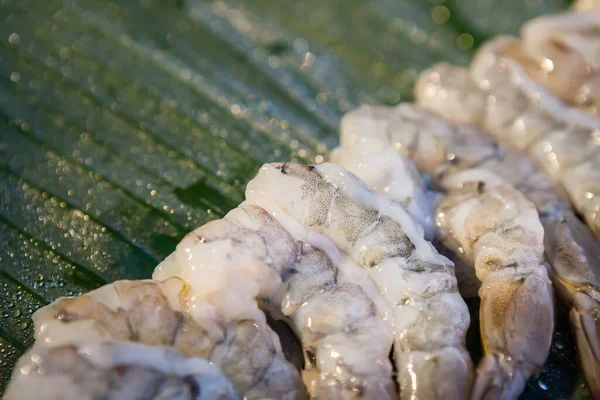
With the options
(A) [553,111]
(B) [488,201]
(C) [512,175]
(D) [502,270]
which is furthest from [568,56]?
(D) [502,270]

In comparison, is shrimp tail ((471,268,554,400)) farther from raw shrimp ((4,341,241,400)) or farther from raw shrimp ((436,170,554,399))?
raw shrimp ((4,341,241,400))

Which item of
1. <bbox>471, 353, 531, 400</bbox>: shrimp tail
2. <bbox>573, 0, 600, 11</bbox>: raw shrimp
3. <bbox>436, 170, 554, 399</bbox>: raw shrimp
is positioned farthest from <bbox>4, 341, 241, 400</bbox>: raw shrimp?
<bbox>573, 0, 600, 11</bbox>: raw shrimp

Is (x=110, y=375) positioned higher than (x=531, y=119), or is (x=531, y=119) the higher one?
(x=531, y=119)

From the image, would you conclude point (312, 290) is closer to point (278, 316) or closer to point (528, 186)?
point (278, 316)

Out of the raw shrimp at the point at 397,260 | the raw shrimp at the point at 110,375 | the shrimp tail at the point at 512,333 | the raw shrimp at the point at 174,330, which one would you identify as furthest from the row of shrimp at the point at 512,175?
the raw shrimp at the point at 110,375

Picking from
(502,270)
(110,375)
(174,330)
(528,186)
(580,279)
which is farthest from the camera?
(528,186)

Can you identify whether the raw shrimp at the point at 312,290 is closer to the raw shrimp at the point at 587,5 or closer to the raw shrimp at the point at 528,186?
the raw shrimp at the point at 528,186
